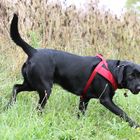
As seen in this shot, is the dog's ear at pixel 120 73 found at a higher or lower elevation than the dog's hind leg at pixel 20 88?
higher

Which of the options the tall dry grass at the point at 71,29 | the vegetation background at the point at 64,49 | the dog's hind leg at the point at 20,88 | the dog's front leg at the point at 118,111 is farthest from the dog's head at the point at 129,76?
the tall dry grass at the point at 71,29

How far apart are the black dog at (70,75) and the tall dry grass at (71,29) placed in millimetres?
1291

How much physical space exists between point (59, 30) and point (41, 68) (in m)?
2.18

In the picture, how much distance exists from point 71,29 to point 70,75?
2097mm

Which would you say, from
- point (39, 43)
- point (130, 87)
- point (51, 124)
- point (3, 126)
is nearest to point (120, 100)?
point (130, 87)

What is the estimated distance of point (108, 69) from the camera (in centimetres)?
516

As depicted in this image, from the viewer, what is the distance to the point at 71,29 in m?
7.14

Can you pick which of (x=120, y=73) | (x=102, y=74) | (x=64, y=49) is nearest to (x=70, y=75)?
(x=102, y=74)

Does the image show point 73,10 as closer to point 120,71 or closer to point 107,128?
point 120,71

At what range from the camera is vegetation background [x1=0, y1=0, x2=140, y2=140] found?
4168 mm

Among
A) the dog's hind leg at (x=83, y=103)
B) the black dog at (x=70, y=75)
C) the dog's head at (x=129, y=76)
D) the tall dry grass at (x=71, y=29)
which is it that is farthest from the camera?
the tall dry grass at (x=71, y=29)

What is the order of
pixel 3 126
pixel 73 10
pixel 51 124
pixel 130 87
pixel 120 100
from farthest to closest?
pixel 73 10, pixel 120 100, pixel 130 87, pixel 51 124, pixel 3 126

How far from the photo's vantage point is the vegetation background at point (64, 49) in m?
4.17

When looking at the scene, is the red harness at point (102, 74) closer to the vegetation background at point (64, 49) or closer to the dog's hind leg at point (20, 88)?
the vegetation background at point (64, 49)
